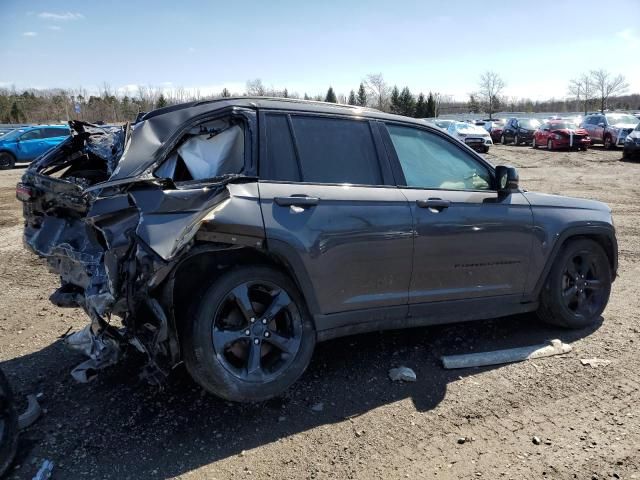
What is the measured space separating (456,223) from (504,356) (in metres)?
1.15

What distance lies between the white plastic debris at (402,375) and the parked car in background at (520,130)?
29.9 m

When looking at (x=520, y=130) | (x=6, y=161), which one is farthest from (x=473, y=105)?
(x=6, y=161)

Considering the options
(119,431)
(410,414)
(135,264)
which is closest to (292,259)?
A: (135,264)

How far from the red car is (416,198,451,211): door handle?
2422 centimetres

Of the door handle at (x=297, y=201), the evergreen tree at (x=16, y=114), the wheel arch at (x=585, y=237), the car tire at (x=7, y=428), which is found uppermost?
the evergreen tree at (x=16, y=114)

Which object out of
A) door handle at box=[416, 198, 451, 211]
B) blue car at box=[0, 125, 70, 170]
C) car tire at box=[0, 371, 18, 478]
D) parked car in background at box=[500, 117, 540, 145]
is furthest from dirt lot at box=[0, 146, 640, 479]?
parked car in background at box=[500, 117, 540, 145]

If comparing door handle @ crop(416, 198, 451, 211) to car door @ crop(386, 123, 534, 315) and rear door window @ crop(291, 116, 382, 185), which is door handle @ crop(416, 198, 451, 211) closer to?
car door @ crop(386, 123, 534, 315)

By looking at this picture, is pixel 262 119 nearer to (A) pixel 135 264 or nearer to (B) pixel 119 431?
(A) pixel 135 264

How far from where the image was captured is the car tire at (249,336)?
301 cm

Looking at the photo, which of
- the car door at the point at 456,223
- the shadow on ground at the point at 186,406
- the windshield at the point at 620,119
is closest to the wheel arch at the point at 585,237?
the car door at the point at 456,223

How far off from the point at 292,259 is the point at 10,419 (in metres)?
1.75

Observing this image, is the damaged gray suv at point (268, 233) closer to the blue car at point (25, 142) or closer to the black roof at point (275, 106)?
the black roof at point (275, 106)

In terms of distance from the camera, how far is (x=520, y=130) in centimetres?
3075

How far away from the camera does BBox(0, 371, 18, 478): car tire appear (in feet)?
8.36
